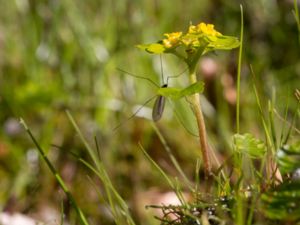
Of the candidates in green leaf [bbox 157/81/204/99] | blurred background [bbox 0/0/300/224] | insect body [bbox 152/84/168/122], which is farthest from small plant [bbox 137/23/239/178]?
blurred background [bbox 0/0/300/224]

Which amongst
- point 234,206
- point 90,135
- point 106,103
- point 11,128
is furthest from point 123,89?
point 234,206

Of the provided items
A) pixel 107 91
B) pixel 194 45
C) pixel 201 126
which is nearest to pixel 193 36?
pixel 194 45

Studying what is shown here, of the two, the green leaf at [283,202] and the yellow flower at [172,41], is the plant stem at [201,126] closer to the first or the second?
the yellow flower at [172,41]

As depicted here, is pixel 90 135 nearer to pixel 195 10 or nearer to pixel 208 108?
pixel 208 108

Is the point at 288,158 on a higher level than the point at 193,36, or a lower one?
lower

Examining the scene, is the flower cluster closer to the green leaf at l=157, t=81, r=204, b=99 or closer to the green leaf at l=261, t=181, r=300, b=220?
the green leaf at l=157, t=81, r=204, b=99

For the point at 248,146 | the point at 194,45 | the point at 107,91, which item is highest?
the point at 194,45

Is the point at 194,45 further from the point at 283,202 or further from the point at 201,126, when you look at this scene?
the point at 283,202
